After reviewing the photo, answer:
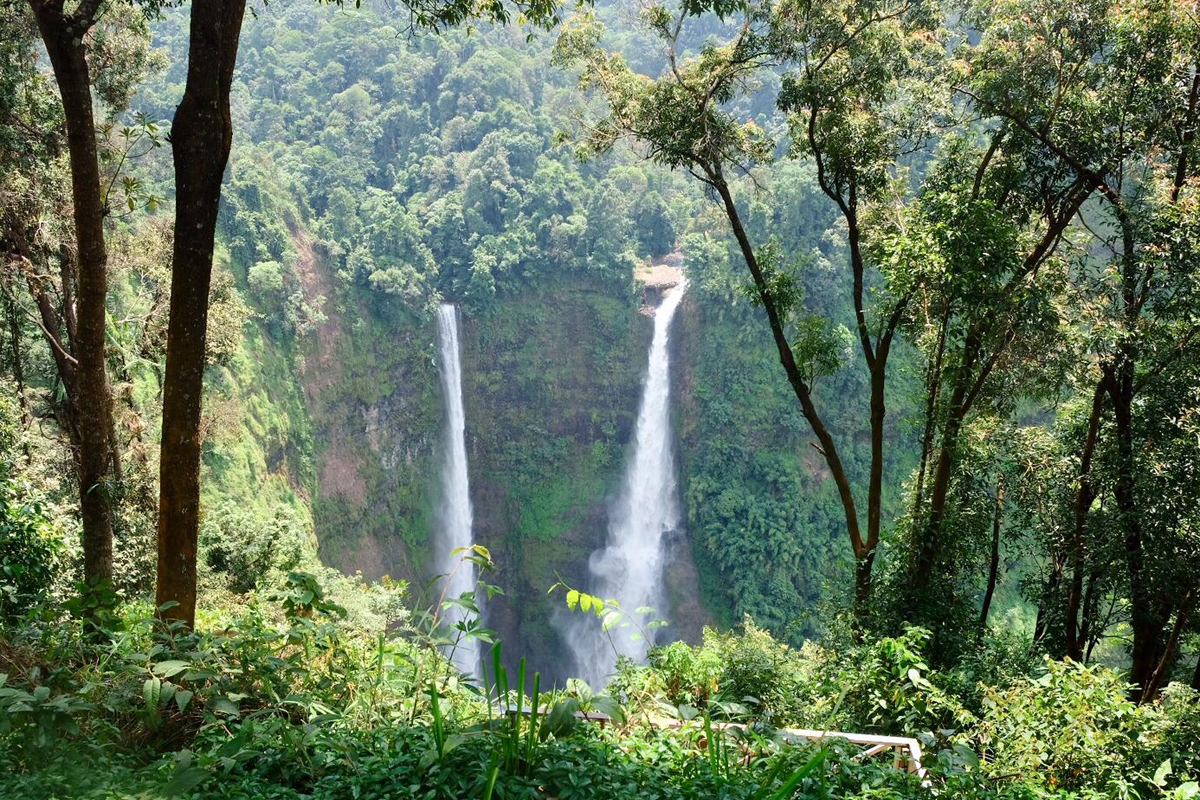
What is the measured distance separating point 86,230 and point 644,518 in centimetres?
2228

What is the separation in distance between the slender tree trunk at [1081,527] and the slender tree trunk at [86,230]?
6.89 meters

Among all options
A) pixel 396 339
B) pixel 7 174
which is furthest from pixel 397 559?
pixel 7 174

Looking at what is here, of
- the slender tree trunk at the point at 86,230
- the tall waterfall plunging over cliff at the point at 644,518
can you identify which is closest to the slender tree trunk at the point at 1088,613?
the slender tree trunk at the point at 86,230

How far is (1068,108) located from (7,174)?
9229mm

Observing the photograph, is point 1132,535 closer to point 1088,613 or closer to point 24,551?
point 1088,613

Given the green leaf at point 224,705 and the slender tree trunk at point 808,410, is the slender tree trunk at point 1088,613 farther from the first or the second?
the green leaf at point 224,705

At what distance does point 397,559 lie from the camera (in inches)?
951

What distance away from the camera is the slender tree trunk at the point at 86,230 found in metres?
4.05

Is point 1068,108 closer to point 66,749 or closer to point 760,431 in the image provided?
point 66,749

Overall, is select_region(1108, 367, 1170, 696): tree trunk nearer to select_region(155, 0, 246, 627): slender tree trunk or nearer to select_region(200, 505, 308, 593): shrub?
select_region(155, 0, 246, 627): slender tree trunk

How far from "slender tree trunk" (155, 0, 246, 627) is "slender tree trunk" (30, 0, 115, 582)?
121cm

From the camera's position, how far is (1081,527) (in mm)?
6715

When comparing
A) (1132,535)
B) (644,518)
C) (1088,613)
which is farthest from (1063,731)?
(644,518)

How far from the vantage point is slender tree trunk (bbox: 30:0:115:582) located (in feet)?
13.3
